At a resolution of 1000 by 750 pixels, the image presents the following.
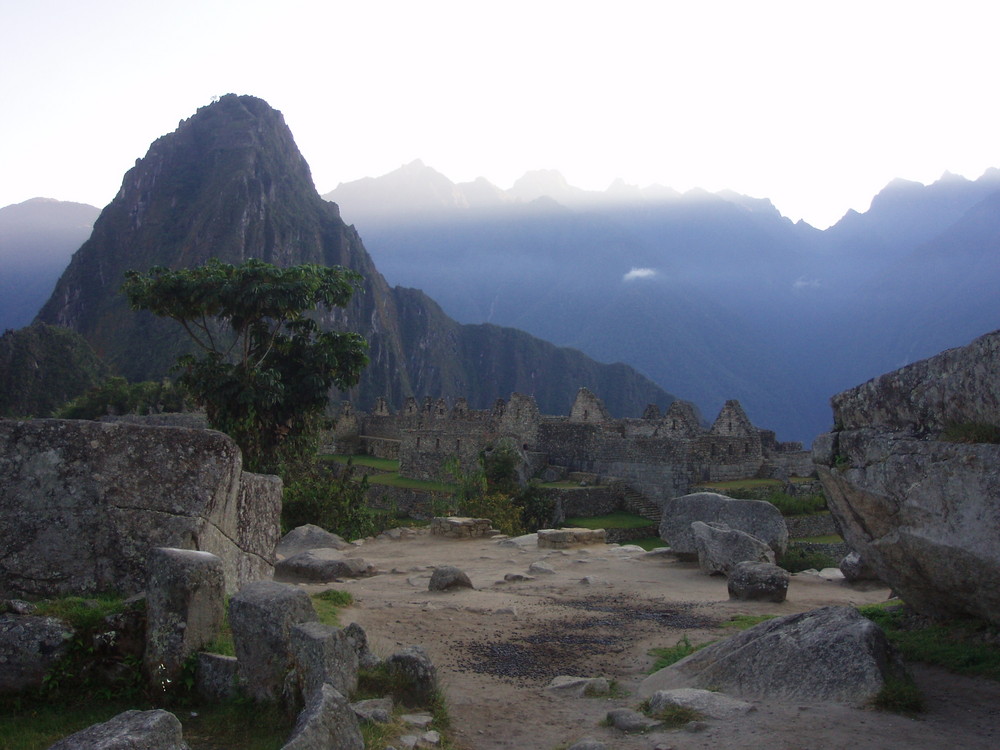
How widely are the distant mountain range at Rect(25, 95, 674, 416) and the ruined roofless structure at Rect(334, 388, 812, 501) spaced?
267 ft

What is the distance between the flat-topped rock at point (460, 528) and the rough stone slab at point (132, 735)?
1198cm

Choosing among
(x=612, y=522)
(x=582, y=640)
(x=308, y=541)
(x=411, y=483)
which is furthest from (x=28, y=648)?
(x=411, y=483)

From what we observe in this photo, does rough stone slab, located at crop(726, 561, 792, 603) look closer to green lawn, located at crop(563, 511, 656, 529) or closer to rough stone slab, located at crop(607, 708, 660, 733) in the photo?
rough stone slab, located at crop(607, 708, 660, 733)

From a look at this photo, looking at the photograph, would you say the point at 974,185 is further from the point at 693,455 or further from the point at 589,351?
the point at 693,455

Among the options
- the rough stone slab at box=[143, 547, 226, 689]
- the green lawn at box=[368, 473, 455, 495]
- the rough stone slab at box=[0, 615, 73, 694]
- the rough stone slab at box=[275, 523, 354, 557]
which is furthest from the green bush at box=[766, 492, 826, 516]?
the rough stone slab at box=[0, 615, 73, 694]

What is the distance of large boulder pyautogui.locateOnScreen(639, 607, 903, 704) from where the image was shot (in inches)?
212

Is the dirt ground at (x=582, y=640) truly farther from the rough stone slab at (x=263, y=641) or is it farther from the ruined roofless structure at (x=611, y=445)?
the ruined roofless structure at (x=611, y=445)

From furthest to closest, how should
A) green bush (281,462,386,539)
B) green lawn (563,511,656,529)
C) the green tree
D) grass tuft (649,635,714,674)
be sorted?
1. green lawn (563,511,656,529)
2. green bush (281,462,386,539)
3. the green tree
4. grass tuft (649,635,714,674)

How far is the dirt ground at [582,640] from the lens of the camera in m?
4.95

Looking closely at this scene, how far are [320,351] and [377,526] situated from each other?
549 centimetres

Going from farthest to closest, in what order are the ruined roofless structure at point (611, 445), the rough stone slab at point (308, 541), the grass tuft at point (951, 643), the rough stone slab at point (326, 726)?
the ruined roofless structure at point (611, 445) → the rough stone slab at point (308, 541) → the grass tuft at point (951, 643) → the rough stone slab at point (326, 726)

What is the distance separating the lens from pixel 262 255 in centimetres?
13775

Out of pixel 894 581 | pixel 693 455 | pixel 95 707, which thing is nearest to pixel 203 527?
pixel 95 707

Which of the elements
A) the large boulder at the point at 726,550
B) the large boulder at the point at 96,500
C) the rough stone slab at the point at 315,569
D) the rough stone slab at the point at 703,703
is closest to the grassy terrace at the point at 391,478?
the rough stone slab at the point at 315,569
